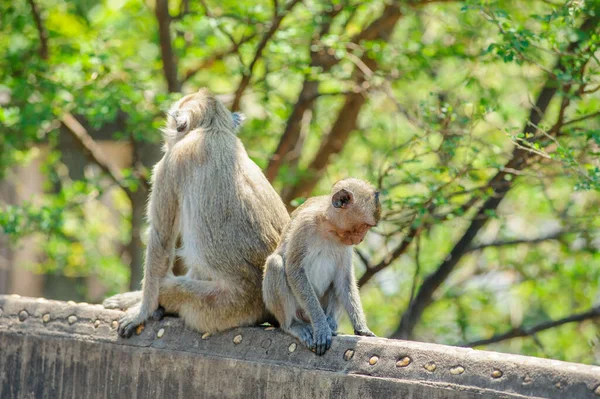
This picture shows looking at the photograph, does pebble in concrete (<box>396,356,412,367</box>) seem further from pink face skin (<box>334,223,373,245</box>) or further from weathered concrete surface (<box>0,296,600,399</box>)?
pink face skin (<box>334,223,373,245</box>)

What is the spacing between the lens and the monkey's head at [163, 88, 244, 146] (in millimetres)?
5410

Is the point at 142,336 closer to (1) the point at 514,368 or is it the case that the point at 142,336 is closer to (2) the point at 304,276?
(2) the point at 304,276

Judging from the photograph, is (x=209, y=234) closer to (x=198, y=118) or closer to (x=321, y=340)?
(x=198, y=118)

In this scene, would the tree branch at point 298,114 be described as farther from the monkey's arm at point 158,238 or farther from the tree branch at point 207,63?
the monkey's arm at point 158,238

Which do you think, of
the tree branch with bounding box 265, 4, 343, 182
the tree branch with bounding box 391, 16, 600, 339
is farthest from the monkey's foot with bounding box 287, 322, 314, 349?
the tree branch with bounding box 265, 4, 343, 182

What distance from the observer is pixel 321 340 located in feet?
14.3

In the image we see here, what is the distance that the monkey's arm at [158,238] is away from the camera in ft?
16.7

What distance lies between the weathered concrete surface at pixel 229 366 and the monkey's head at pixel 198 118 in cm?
129

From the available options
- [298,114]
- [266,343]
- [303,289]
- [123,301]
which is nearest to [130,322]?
[123,301]

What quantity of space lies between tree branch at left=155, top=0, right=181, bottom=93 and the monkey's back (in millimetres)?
2840

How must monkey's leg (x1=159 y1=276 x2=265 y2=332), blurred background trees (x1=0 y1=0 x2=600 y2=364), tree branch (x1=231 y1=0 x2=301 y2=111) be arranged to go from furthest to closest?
tree branch (x1=231 y1=0 x2=301 y2=111) < blurred background trees (x1=0 y1=0 x2=600 y2=364) < monkey's leg (x1=159 y1=276 x2=265 y2=332)

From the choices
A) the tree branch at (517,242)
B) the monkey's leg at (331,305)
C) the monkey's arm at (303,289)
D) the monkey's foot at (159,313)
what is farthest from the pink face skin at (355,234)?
the tree branch at (517,242)

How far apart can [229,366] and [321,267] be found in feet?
2.72

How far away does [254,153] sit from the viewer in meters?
8.16
